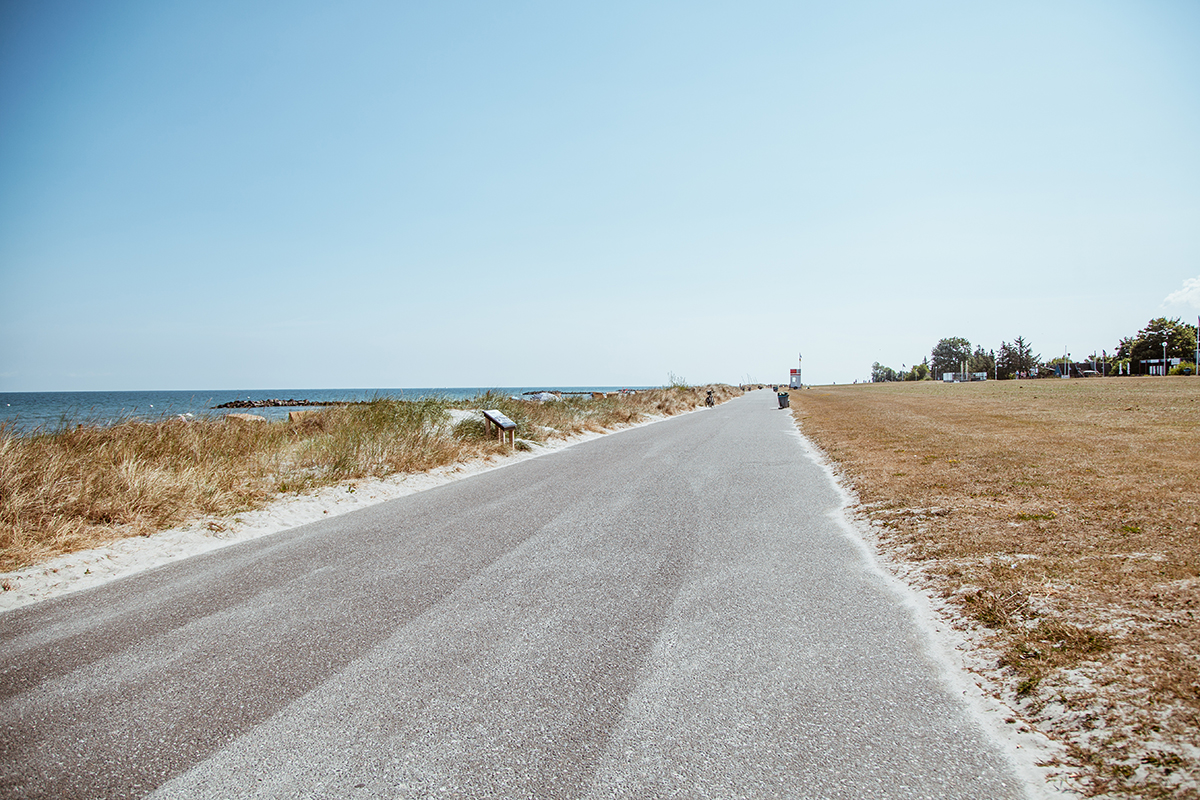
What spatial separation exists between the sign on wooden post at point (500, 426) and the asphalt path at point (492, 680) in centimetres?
953

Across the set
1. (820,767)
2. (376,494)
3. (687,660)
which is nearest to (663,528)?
(687,660)

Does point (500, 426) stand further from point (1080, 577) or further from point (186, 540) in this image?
point (1080, 577)

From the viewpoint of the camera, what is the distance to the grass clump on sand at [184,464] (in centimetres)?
664

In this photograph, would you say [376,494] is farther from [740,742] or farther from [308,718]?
[740,742]

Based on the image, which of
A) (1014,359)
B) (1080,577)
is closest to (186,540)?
(1080,577)

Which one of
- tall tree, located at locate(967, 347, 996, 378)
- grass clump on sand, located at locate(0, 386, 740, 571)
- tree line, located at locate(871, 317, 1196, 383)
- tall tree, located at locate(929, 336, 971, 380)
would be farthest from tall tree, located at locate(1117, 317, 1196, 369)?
grass clump on sand, located at locate(0, 386, 740, 571)

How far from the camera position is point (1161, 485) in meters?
7.54

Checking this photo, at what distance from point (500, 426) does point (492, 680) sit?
1288 centimetres

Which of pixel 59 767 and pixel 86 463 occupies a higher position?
pixel 86 463

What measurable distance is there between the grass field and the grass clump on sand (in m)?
8.40

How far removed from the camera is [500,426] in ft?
52.9

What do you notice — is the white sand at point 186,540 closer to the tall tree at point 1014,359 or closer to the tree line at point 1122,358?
the tree line at point 1122,358

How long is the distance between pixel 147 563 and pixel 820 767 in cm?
663

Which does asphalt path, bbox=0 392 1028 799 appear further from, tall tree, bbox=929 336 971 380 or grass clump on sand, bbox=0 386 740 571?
tall tree, bbox=929 336 971 380
